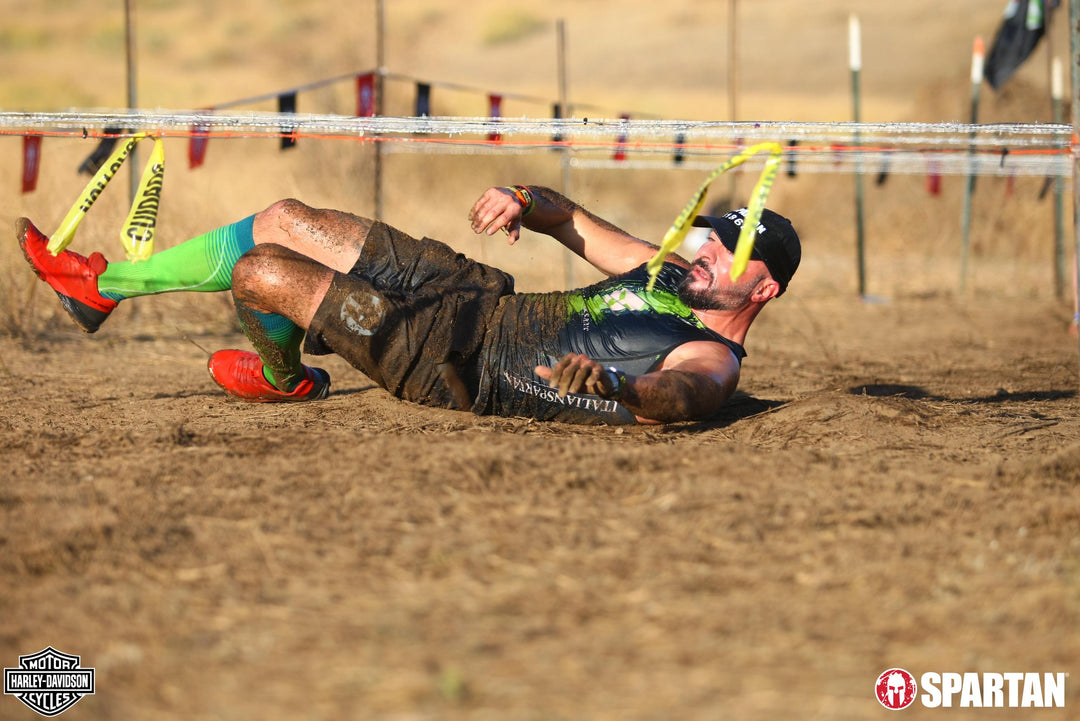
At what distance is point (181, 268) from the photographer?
390 centimetres

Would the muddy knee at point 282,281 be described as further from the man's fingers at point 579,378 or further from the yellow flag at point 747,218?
the yellow flag at point 747,218

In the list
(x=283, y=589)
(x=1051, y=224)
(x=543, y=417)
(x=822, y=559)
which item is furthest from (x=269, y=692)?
(x=1051, y=224)

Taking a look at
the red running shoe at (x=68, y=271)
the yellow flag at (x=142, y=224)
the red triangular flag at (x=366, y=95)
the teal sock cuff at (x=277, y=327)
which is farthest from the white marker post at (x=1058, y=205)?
the red running shoe at (x=68, y=271)

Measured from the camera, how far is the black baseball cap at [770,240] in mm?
3852

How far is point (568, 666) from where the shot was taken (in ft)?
6.34

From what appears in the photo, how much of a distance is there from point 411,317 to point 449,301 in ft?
0.62

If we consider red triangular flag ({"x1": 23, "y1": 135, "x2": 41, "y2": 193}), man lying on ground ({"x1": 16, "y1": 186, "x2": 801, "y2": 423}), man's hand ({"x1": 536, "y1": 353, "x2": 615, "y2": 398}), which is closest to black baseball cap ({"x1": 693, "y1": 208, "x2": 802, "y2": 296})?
man lying on ground ({"x1": 16, "y1": 186, "x2": 801, "y2": 423})

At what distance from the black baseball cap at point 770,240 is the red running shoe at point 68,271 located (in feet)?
7.12

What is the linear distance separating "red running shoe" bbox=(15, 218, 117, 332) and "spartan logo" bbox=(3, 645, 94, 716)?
2128mm

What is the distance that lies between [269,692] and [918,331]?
23.2ft

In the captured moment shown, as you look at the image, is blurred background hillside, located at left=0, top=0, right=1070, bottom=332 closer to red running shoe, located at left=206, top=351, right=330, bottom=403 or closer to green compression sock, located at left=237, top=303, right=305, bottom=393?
red running shoe, located at left=206, top=351, right=330, bottom=403

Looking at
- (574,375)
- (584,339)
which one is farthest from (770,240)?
(574,375)

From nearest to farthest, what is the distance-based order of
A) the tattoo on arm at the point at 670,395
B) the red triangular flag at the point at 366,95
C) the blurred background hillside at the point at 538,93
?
the tattoo on arm at the point at 670,395
the red triangular flag at the point at 366,95
the blurred background hillside at the point at 538,93

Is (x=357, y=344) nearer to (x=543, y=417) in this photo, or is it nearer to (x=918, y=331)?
(x=543, y=417)
